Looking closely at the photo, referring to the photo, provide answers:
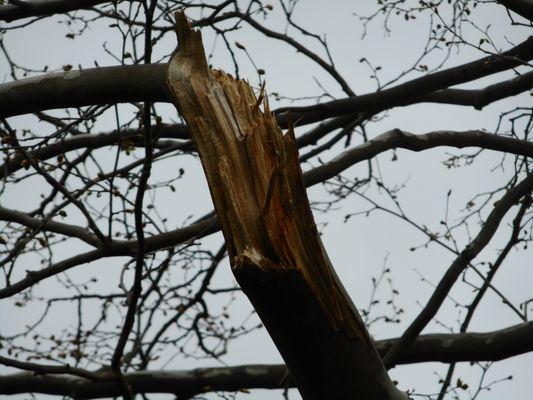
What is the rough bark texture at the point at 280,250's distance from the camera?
1607 millimetres

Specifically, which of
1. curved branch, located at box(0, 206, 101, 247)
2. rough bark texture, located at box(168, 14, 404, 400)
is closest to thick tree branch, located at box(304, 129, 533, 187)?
curved branch, located at box(0, 206, 101, 247)

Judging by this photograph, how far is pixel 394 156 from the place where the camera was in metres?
5.76

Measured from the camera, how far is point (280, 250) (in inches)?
66.5

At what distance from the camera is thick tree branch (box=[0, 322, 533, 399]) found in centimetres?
425

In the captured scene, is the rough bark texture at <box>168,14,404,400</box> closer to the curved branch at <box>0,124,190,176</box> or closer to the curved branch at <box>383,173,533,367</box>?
the curved branch at <box>383,173,533,367</box>

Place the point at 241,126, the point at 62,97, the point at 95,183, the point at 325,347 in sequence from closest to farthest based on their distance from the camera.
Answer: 1. the point at 325,347
2. the point at 241,126
3. the point at 62,97
4. the point at 95,183

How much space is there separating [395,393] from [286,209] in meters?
0.53

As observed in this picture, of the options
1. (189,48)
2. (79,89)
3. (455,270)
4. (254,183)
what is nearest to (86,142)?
(79,89)

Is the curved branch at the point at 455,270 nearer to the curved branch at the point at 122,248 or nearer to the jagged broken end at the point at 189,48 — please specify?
the curved branch at the point at 122,248

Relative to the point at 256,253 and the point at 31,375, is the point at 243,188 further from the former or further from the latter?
the point at 31,375

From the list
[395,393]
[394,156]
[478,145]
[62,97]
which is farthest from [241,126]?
[394,156]

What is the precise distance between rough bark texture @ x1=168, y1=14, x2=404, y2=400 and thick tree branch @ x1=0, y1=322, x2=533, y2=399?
265 centimetres

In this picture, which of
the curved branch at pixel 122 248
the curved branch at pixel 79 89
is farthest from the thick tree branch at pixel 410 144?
the curved branch at pixel 79 89

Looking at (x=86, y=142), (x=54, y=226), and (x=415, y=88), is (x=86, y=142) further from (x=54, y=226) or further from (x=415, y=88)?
(x=415, y=88)
